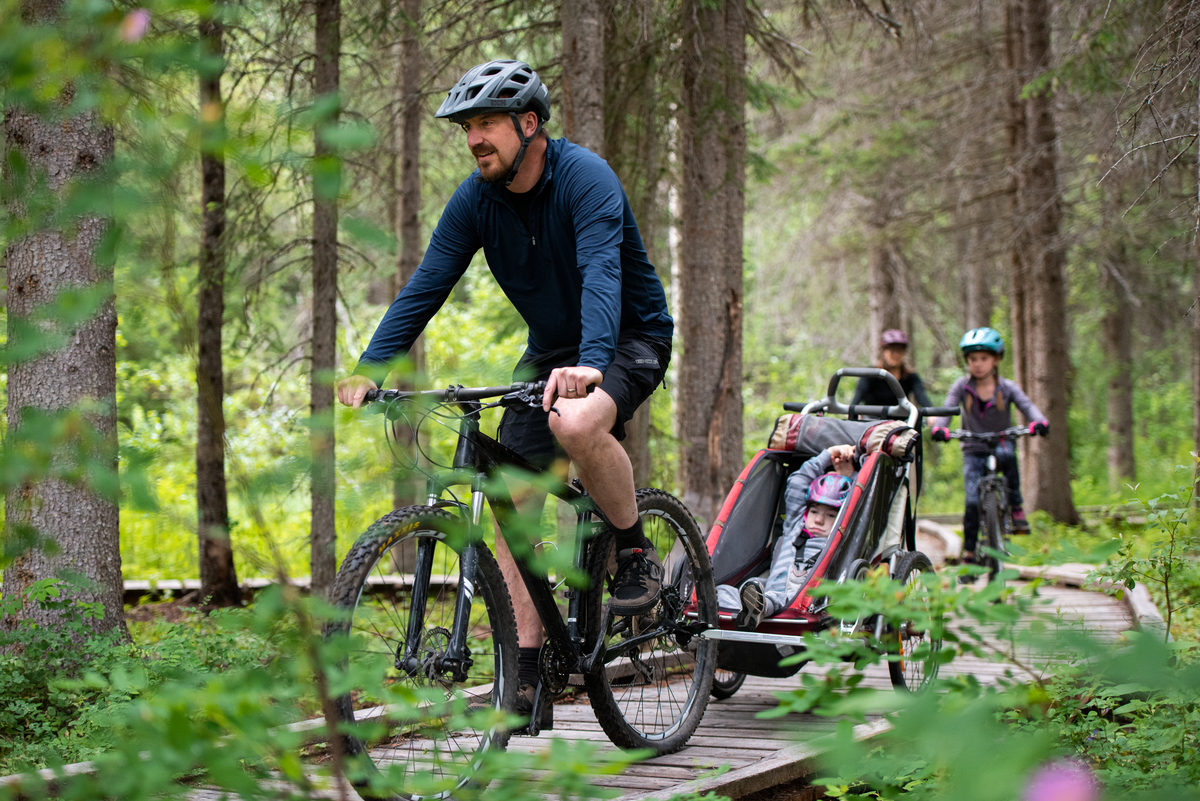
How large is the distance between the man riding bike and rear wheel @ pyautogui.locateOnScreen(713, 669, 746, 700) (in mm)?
1232

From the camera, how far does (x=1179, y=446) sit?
23.1 m

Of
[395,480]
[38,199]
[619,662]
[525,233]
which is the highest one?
[525,233]

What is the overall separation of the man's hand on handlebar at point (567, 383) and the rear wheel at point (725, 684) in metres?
2.49

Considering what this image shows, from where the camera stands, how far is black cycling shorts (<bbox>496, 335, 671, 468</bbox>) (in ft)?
11.9

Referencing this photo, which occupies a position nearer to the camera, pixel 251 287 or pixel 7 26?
pixel 7 26

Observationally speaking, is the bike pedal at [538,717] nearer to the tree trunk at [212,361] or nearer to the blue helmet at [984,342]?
the tree trunk at [212,361]

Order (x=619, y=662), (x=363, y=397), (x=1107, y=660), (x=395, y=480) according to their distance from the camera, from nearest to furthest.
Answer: (x=1107, y=660) < (x=395, y=480) < (x=363, y=397) < (x=619, y=662)

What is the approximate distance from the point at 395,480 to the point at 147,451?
51 centimetres

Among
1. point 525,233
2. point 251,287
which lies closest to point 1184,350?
point 251,287

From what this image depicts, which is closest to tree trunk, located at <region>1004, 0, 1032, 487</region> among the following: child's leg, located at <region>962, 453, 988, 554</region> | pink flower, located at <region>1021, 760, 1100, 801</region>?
child's leg, located at <region>962, 453, 988, 554</region>

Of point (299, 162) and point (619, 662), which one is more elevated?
point (299, 162)

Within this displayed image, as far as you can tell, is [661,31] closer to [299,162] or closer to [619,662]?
[619,662]

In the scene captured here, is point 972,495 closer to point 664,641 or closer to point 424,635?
point 664,641

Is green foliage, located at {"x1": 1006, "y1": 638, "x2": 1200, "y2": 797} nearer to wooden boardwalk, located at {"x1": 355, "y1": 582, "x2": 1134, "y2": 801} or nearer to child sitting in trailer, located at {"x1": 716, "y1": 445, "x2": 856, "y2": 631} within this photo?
wooden boardwalk, located at {"x1": 355, "y1": 582, "x2": 1134, "y2": 801}
